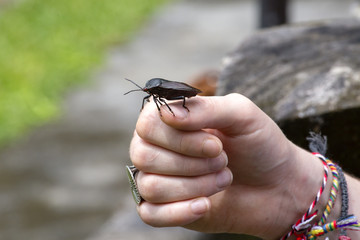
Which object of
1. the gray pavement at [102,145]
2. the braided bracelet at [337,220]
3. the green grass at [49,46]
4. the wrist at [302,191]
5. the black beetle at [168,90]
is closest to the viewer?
the black beetle at [168,90]

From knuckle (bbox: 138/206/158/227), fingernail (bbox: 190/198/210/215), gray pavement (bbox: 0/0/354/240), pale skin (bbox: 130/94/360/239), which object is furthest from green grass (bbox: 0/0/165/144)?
fingernail (bbox: 190/198/210/215)

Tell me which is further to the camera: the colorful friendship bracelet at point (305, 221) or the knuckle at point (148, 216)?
the colorful friendship bracelet at point (305, 221)

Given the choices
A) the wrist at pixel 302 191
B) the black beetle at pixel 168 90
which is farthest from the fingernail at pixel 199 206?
the wrist at pixel 302 191

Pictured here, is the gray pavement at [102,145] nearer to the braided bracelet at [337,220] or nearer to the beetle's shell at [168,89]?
the braided bracelet at [337,220]

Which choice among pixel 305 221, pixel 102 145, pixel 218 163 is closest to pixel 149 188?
pixel 218 163

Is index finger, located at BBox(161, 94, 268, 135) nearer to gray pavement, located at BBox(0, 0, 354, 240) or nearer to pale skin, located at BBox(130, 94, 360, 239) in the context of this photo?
pale skin, located at BBox(130, 94, 360, 239)

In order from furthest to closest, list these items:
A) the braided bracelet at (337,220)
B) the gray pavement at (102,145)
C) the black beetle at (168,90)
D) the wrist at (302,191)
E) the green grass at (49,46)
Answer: the green grass at (49,46), the gray pavement at (102,145), the wrist at (302,191), the braided bracelet at (337,220), the black beetle at (168,90)

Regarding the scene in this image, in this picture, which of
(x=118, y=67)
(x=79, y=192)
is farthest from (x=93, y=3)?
(x=79, y=192)

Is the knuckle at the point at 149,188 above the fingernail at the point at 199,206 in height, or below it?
above
